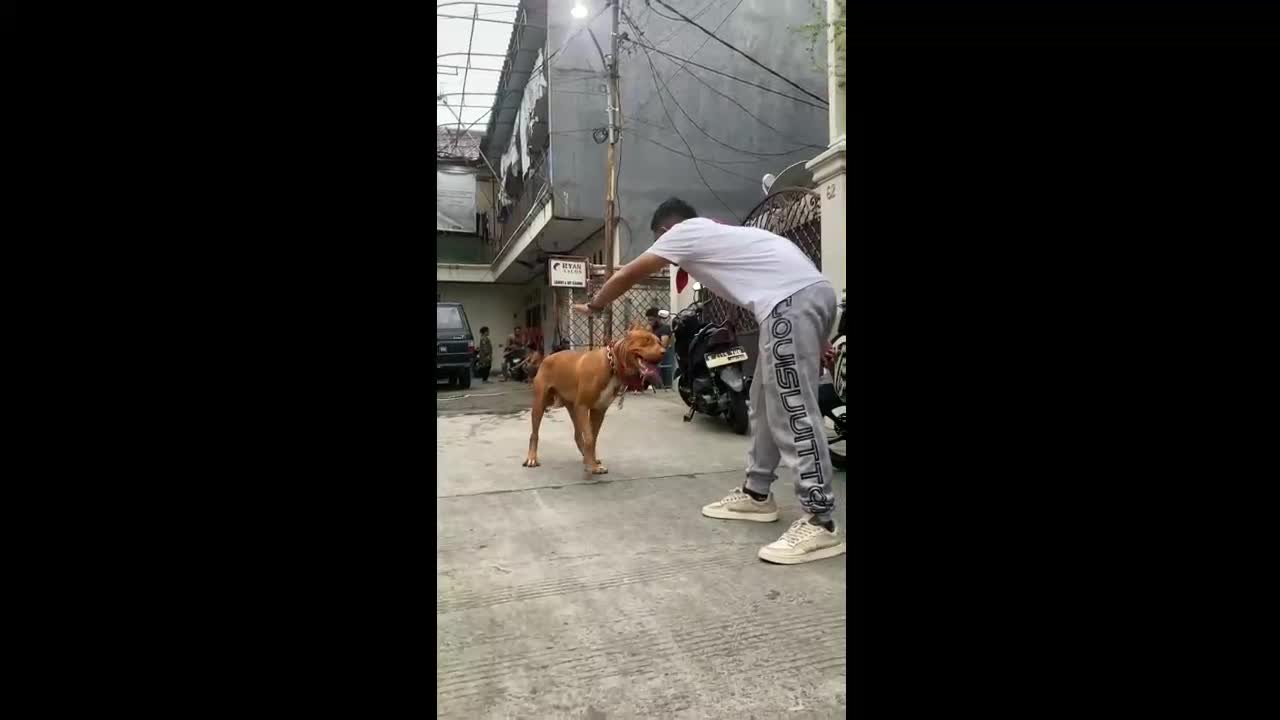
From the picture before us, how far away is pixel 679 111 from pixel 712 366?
7.92m

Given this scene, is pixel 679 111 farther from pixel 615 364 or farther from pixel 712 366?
pixel 615 364

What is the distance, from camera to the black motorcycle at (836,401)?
3.54 metres

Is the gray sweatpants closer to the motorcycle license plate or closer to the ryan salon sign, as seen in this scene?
the motorcycle license plate

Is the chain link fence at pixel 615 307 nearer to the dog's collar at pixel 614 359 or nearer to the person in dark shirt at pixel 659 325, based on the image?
the person in dark shirt at pixel 659 325

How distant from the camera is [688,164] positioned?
37.2ft

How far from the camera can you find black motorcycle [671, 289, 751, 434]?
4688 millimetres

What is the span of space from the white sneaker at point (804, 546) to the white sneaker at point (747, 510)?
37 centimetres

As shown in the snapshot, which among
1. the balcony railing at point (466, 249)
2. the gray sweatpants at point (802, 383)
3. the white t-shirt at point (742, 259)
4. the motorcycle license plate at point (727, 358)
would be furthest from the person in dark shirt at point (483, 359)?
the gray sweatpants at point (802, 383)

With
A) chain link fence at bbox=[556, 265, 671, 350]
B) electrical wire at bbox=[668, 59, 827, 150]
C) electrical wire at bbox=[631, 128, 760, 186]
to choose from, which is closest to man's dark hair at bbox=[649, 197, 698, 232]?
chain link fence at bbox=[556, 265, 671, 350]

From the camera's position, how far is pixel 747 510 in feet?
8.87
